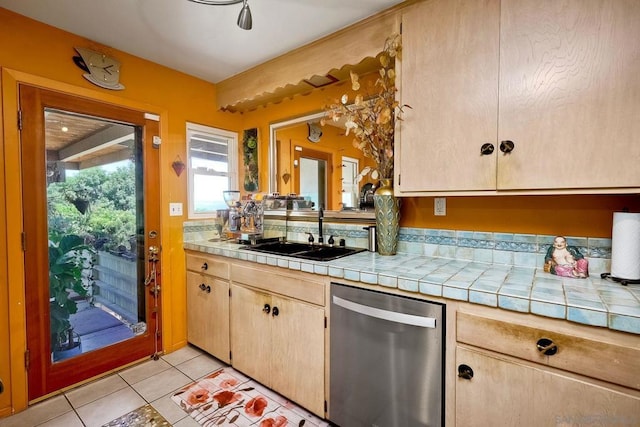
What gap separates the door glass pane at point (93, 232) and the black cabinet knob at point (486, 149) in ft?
7.89

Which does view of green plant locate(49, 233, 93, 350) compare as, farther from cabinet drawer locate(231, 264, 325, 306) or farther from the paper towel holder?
the paper towel holder

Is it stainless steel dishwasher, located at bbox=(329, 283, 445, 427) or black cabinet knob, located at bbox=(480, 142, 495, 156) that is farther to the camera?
black cabinet knob, located at bbox=(480, 142, 495, 156)

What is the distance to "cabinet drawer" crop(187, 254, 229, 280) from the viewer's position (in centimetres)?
219

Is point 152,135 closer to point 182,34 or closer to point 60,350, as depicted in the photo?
point 182,34

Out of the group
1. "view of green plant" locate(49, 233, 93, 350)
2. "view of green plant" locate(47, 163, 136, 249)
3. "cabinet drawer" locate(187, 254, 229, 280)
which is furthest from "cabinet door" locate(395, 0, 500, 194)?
"view of green plant" locate(49, 233, 93, 350)

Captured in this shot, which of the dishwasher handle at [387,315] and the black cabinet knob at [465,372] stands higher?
the dishwasher handle at [387,315]

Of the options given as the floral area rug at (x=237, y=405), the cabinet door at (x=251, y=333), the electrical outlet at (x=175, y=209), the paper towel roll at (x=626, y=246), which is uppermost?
the electrical outlet at (x=175, y=209)

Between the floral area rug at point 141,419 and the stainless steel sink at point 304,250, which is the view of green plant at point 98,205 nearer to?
the stainless steel sink at point 304,250

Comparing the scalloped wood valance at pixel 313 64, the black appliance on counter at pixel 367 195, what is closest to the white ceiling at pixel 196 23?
the scalloped wood valance at pixel 313 64

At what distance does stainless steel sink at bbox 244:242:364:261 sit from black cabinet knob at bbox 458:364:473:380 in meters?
0.82

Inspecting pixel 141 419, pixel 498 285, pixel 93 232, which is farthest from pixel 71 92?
pixel 498 285

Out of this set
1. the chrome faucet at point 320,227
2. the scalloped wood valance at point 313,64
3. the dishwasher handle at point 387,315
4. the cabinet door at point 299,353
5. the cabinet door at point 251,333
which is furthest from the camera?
the chrome faucet at point 320,227

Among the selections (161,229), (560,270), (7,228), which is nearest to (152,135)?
(161,229)

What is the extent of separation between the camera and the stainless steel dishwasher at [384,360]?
124 centimetres
